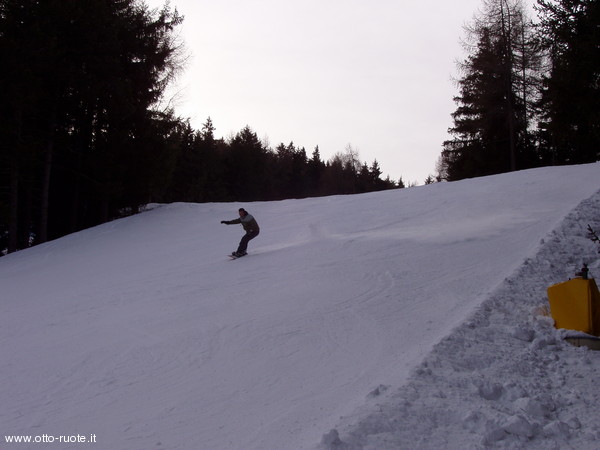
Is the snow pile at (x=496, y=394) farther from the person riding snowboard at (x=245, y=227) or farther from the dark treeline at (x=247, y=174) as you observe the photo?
the dark treeline at (x=247, y=174)

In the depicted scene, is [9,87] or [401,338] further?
[9,87]

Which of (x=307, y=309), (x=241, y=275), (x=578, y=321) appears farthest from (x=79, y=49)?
(x=578, y=321)

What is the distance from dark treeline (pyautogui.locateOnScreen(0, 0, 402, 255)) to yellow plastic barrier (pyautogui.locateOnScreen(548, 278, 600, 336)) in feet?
62.9

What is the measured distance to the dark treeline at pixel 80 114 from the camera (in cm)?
1912

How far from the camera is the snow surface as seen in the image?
15.0 feet

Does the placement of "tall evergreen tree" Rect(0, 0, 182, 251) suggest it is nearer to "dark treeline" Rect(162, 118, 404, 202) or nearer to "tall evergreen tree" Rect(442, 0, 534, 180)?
"dark treeline" Rect(162, 118, 404, 202)

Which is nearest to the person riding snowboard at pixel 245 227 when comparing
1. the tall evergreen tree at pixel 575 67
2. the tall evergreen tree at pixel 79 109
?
the tall evergreen tree at pixel 575 67

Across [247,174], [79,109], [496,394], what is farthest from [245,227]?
[247,174]

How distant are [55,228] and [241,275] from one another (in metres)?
18.8

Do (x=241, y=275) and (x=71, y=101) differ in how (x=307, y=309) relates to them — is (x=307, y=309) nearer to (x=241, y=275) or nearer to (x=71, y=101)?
(x=241, y=275)

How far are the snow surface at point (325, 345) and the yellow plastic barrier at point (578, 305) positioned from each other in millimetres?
327

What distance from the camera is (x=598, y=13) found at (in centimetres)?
1161

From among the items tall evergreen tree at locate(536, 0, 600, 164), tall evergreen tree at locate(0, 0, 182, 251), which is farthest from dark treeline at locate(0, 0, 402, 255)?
tall evergreen tree at locate(536, 0, 600, 164)

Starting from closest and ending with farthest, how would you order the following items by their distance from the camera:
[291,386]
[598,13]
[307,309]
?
[291,386] → [307,309] → [598,13]
